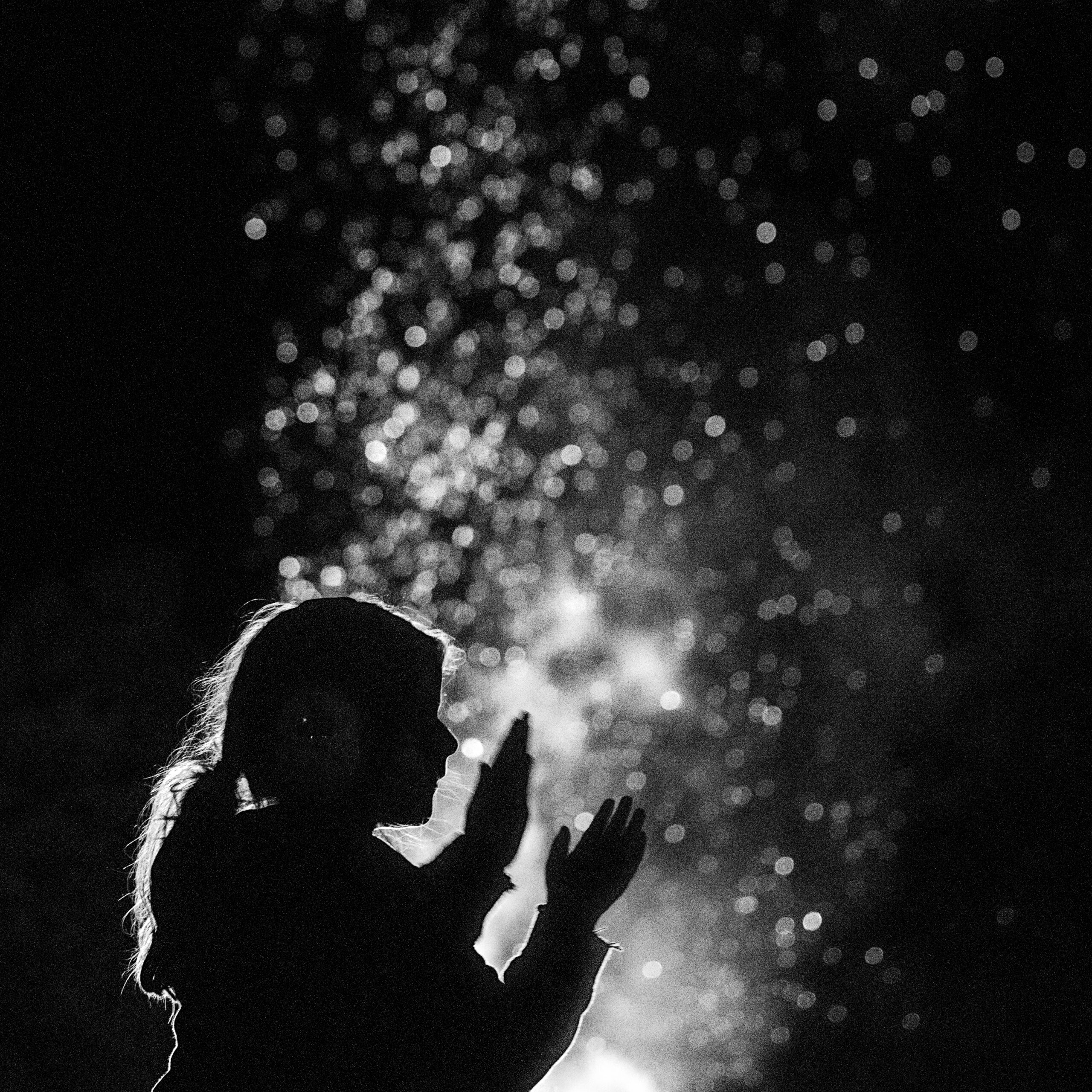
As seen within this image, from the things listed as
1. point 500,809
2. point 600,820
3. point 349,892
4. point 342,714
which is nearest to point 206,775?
point 342,714

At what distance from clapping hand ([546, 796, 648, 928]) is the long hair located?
307mm

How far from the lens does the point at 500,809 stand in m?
1.52

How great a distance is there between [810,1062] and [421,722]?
56.0 feet

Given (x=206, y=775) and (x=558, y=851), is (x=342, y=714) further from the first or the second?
(x=558, y=851)

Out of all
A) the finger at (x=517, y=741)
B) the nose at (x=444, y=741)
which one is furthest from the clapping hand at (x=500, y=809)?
the nose at (x=444, y=741)

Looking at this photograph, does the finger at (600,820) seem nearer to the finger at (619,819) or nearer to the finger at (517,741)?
the finger at (619,819)

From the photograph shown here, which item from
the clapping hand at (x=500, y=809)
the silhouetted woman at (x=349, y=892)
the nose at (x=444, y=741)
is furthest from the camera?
the nose at (x=444, y=741)

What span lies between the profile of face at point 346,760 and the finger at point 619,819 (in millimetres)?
253

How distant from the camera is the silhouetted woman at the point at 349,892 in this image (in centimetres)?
140

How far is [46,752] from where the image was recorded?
10180mm

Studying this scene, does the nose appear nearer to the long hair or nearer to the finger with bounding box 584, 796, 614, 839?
the long hair

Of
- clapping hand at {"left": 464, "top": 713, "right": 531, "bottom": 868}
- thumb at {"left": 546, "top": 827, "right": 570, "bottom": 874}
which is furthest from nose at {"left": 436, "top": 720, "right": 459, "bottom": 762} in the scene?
thumb at {"left": 546, "top": 827, "right": 570, "bottom": 874}

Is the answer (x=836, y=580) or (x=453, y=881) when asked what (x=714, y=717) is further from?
(x=453, y=881)

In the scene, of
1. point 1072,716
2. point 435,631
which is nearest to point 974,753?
point 1072,716
